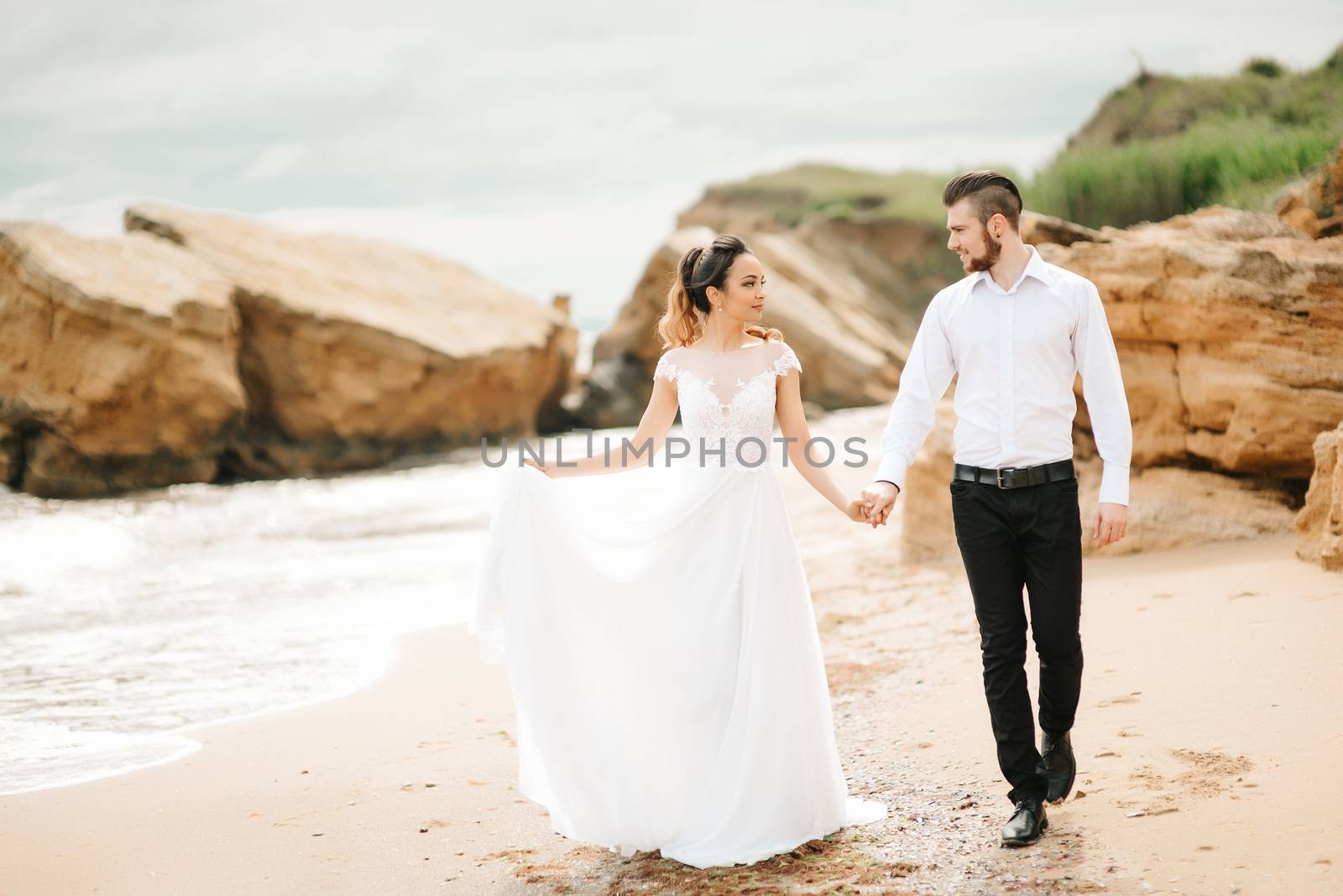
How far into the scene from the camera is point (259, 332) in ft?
62.4

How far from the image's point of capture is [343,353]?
1939cm

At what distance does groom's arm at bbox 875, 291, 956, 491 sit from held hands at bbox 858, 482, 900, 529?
0.13 feet

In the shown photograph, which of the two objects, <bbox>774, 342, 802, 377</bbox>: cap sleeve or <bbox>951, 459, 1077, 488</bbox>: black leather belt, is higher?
<bbox>774, 342, 802, 377</bbox>: cap sleeve

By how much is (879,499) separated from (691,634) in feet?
2.58

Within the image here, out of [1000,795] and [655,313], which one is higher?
[655,313]

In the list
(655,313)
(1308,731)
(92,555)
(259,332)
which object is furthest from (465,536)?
(655,313)

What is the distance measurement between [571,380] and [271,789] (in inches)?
853

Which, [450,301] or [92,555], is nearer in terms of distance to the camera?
[92,555]

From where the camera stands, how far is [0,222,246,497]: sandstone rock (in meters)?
16.1

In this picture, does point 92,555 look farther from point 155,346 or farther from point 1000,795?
point 1000,795

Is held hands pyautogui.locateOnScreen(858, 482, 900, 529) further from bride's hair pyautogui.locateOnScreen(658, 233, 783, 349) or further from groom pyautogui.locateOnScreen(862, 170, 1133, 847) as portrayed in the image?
bride's hair pyautogui.locateOnScreen(658, 233, 783, 349)

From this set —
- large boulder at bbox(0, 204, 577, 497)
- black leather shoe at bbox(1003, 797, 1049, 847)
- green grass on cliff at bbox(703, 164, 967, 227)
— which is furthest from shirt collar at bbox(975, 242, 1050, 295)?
green grass on cliff at bbox(703, 164, 967, 227)

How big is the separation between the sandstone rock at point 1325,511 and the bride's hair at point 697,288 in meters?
2.94

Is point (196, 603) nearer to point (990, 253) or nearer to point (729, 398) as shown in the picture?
point (729, 398)
